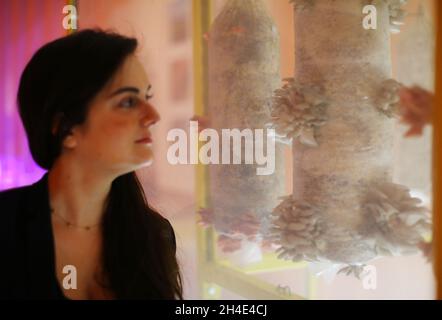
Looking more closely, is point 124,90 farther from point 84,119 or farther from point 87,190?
point 87,190

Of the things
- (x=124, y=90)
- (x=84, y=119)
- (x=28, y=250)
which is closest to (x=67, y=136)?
(x=84, y=119)

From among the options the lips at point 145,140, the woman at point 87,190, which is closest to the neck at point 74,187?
the woman at point 87,190

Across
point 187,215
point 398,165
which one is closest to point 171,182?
point 187,215

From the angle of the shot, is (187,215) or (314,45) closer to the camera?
(314,45)

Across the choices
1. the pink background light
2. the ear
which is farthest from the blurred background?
the ear

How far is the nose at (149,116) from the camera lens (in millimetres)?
941

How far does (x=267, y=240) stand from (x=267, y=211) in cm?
6

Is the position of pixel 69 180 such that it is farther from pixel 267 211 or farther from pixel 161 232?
pixel 267 211

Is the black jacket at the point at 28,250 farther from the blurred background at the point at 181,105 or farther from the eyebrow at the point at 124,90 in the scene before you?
the eyebrow at the point at 124,90

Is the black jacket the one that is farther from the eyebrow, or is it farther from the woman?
the eyebrow

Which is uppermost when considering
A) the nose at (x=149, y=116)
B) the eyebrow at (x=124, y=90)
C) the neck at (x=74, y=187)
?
the eyebrow at (x=124, y=90)

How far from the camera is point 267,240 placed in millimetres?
951

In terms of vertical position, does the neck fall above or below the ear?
below

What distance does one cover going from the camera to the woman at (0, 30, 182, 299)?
90cm
